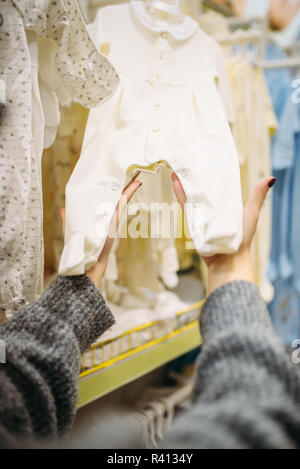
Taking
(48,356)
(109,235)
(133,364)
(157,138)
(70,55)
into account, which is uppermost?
(70,55)

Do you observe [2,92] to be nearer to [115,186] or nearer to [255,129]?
[115,186]

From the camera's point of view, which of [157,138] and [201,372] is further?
[157,138]

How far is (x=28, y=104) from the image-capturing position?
489 millimetres

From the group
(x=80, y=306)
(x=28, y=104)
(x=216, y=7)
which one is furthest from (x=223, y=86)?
(x=216, y=7)

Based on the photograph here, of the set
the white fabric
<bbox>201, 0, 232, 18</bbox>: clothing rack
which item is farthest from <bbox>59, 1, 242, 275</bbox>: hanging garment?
the white fabric

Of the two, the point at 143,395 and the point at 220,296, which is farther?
the point at 143,395

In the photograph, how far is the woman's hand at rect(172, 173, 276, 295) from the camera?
45cm

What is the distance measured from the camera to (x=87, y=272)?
48 cm

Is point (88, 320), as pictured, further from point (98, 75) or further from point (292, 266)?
point (292, 266)

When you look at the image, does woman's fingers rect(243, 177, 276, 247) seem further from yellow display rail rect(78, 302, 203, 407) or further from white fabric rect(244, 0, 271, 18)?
white fabric rect(244, 0, 271, 18)

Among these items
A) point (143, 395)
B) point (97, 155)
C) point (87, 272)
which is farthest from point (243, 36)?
point (143, 395)

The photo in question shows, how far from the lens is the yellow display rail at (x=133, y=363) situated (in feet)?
2.24

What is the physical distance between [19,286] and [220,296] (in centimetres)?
27

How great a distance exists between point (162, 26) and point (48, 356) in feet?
1.83
